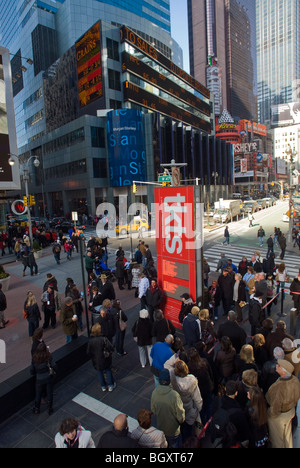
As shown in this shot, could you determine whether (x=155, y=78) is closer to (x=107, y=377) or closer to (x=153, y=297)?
(x=153, y=297)

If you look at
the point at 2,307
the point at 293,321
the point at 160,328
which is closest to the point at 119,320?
the point at 160,328

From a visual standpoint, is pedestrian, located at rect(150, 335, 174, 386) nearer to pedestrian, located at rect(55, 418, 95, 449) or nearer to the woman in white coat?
the woman in white coat

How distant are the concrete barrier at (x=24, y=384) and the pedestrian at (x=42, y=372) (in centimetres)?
39

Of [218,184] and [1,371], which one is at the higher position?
[218,184]

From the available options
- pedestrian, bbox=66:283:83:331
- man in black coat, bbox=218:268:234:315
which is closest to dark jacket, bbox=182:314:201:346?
man in black coat, bbox=218:268:234:315

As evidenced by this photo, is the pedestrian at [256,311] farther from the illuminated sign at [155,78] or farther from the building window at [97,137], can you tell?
the illuminated sign at [155,78]

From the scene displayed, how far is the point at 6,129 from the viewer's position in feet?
83.1

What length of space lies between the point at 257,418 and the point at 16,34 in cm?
11097

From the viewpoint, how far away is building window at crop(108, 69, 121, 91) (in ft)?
160

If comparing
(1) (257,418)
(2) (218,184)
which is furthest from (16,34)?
(1) (257,418)

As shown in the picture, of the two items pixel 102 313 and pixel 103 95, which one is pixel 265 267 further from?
pixel 103 95

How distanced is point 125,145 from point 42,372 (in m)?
44.0

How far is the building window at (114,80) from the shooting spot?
48.8m
